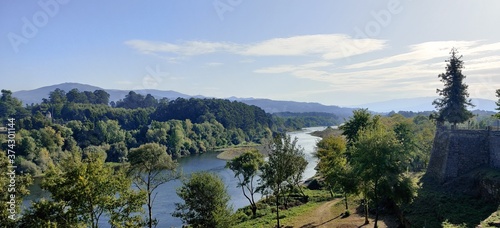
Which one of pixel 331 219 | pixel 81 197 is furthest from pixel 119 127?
pixel 81 197

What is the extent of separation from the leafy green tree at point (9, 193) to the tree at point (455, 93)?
128ft

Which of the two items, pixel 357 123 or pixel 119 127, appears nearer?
pixel 357 123

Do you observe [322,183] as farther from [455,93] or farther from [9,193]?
[9,193]

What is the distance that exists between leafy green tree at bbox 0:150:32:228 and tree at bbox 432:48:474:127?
128ft

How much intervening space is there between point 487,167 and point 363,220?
36.6ft

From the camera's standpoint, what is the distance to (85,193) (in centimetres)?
1805

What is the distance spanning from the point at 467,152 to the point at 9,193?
3380cm

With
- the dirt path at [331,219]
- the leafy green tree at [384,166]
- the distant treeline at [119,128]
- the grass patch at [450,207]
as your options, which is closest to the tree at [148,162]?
the dirt path at [331,219]

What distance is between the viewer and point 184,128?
125500mm

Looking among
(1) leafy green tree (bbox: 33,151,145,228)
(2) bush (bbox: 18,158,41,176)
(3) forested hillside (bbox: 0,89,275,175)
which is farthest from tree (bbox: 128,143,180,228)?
(3) forested hillside (bbox: 0,89,275,175)

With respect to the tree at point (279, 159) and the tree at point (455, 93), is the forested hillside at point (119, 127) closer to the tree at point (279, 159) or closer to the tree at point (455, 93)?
the tree at point (279, 159)

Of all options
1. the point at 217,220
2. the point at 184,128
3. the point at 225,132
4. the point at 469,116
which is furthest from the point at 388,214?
the point at 225,132

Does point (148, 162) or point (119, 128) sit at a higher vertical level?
point (148, 162)

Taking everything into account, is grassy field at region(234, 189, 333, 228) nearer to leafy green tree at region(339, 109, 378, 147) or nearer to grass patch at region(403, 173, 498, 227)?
leafy green tree at region(339, 109, 378, 147)
